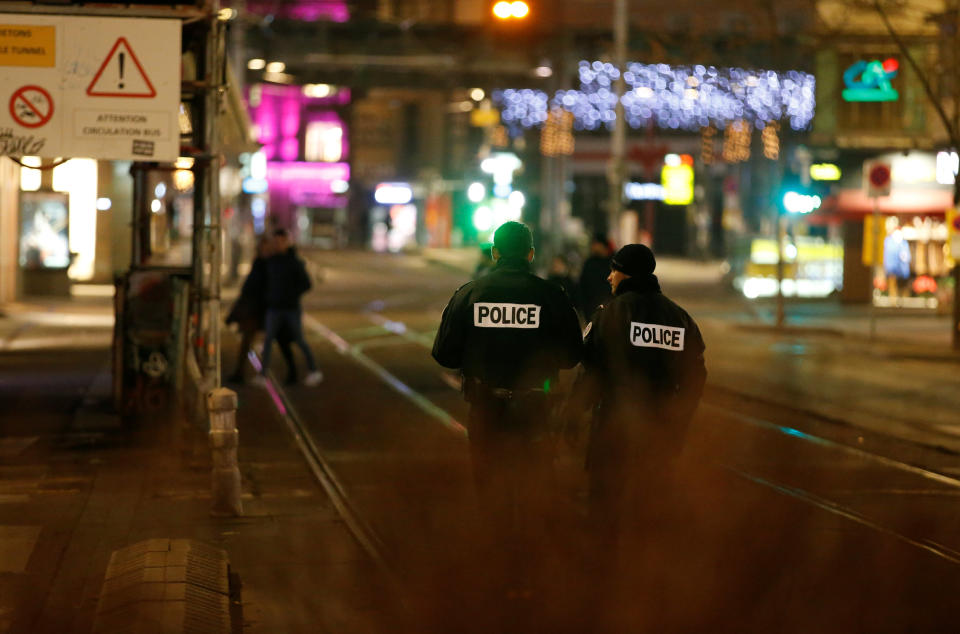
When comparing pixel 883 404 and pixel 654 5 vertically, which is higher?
pixel 654 5

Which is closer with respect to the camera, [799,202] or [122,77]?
[122,77]

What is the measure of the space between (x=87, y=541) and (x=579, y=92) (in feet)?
140

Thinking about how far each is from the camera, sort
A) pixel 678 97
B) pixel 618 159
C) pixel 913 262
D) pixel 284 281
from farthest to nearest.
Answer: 1. pixel 678 97
2. pixel 913 262
3. pixel 618 159
4. pixel 284 281

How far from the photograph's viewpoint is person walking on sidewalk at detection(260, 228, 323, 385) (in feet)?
55.6

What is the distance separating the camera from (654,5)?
73688mm

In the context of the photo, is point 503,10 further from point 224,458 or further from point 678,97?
point 678,97

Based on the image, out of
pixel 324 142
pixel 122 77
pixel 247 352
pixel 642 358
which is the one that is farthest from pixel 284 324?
pixel 324 142

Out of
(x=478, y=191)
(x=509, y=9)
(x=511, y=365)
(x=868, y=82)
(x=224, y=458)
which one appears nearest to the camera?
(x=511, y=365)

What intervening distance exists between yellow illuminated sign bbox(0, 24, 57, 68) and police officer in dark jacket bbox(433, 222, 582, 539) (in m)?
5.76

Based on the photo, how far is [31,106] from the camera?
11.4m

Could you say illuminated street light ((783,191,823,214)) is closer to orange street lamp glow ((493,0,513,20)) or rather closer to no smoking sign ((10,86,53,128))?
orange street lamp glow ((493,0,513,20))

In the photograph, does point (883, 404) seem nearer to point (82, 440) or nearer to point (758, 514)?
point (758, 514)

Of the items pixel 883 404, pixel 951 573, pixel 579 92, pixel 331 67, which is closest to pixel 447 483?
pixel 951 573

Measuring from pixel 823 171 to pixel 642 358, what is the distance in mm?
22331
